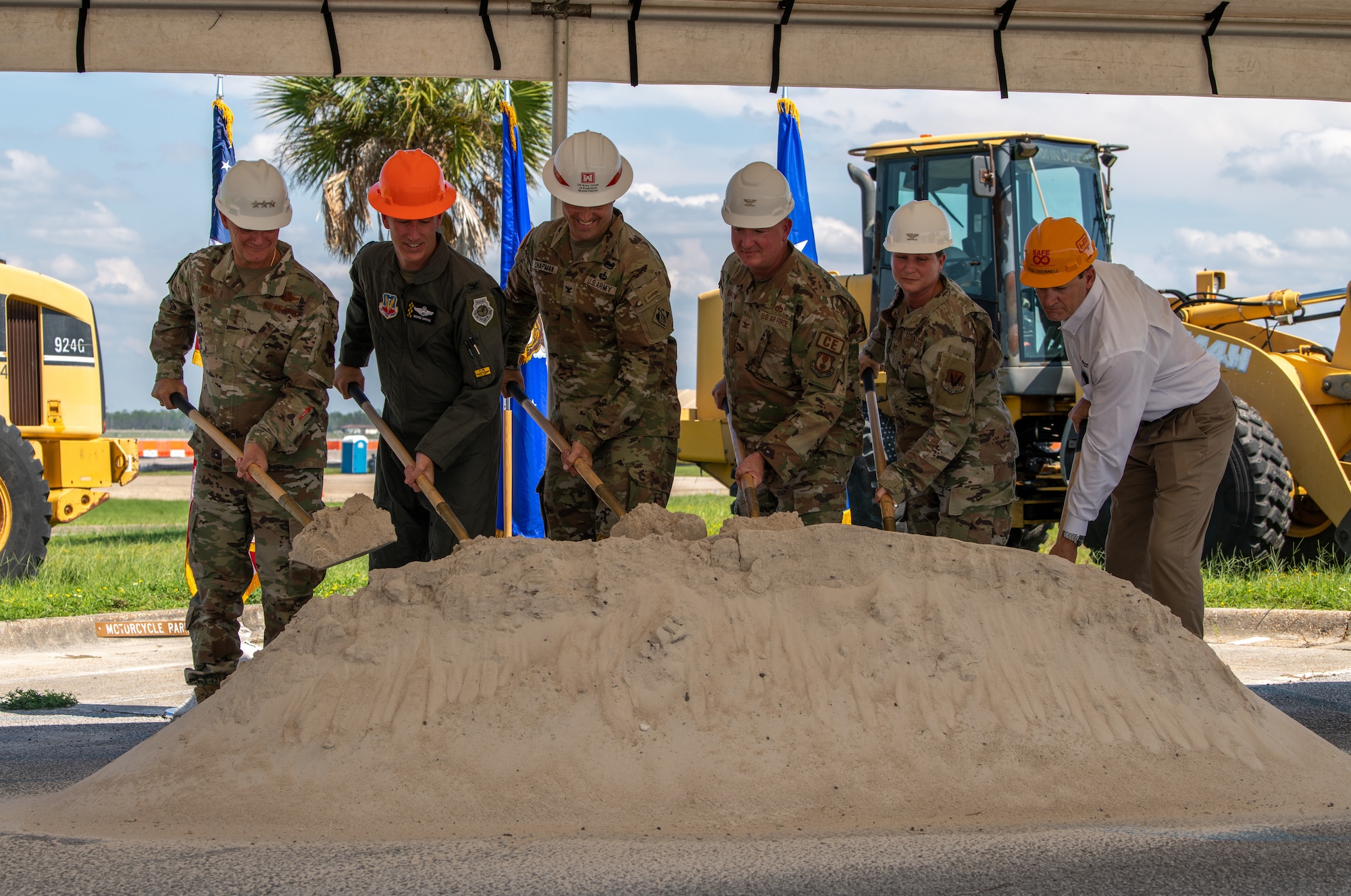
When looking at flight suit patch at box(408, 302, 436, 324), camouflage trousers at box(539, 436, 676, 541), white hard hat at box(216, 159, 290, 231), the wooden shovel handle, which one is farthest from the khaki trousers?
white hard hat at box(216, 159, 290, 231)

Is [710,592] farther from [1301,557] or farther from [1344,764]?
[1301,557]

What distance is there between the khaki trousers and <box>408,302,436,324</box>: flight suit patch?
8.19 ft

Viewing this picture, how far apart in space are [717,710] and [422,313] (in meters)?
1.91

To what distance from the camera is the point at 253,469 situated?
385 centimetres

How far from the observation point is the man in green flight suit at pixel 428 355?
13.3 ft

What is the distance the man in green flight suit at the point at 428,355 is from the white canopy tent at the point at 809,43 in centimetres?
53

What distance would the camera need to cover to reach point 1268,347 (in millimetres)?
7906

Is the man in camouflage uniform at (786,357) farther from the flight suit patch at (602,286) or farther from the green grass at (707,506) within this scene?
the green grass at (707,506)

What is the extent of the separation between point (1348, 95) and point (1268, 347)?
3.73 m

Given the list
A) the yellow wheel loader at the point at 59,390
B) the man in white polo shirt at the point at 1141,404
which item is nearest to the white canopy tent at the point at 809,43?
the man in white polo shirt at the point at 1141,404

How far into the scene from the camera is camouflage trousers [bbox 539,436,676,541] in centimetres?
421

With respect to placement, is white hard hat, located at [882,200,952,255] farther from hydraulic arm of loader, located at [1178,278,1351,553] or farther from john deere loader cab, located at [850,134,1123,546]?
hydraulic arm of loader, located at [1178,278,1351,553]

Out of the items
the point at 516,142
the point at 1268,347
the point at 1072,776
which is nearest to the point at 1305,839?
the point at 1072,776

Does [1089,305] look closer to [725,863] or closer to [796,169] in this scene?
[725,863]
